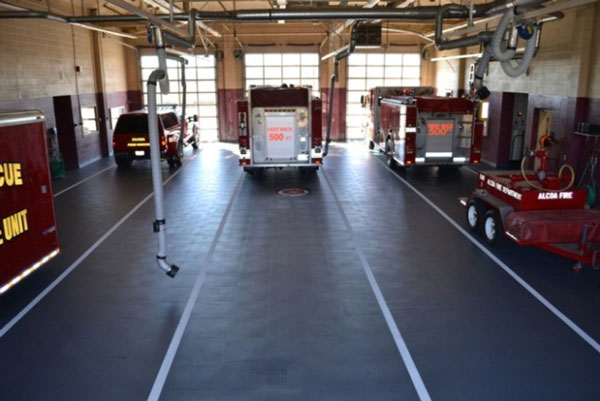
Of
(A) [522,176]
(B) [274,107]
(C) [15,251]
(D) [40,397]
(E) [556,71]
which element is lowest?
(D) [40,397]

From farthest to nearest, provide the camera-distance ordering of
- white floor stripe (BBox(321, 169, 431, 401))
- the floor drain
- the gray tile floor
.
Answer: the floor drain
the gray tile floor
white floor stripe (BBox(321, 169, 431, 401))

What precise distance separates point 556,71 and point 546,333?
38.1ft

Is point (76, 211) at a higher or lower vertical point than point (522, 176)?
lower

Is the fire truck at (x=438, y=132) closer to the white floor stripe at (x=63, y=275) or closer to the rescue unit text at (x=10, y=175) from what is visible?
the white floor stripe at (x=63, y=275)

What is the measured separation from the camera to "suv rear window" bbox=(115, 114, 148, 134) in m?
20.2

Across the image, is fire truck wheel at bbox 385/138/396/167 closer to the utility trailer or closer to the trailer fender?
the utility trailer

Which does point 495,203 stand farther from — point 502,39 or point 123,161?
point 123,161

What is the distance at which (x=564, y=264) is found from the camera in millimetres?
9883

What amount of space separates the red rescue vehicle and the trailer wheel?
340 inches

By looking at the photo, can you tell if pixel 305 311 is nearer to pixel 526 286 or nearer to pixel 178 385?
pixel 178 385

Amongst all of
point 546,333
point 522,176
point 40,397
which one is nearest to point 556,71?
point 522,176

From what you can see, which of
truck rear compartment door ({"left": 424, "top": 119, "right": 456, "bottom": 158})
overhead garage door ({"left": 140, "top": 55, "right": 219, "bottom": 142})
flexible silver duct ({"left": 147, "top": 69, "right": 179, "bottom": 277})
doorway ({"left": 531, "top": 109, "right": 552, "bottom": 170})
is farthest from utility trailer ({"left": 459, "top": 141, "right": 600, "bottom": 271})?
overhead garage door ({"left": 140, "top": 55, "right": 219, "bottom": 142})

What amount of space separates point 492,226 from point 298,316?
5204mm

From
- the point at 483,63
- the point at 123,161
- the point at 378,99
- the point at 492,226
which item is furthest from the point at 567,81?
the point at 123,161
